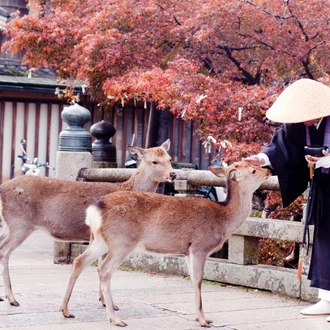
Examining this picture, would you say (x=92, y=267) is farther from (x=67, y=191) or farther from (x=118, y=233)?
(x=118, y=233)

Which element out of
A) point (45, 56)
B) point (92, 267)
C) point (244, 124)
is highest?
point (45, 56)

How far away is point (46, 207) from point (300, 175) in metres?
2.42

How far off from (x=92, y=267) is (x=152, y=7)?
492 cm

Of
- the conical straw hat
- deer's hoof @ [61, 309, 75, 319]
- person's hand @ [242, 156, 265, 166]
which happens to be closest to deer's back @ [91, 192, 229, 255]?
person's hand @ [242, 156, 265, 166]

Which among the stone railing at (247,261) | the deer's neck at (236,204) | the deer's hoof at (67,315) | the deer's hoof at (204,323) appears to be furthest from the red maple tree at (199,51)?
the deer's hoof at (67,315)

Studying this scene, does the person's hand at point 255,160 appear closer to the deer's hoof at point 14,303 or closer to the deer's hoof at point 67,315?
the deer's hoof at point 67,315

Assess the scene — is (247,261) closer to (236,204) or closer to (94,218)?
(236,204)

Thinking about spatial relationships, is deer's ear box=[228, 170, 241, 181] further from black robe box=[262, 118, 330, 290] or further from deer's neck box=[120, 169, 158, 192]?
deer's neck box=[120, 169, 158, 192]

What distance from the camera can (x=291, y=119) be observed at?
6.38 metres

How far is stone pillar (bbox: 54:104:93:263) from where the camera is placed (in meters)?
9.86

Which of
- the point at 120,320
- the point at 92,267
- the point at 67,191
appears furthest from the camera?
the point at 92,267

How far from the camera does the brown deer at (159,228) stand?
244 inches

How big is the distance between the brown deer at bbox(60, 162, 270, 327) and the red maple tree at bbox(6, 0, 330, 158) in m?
3.40

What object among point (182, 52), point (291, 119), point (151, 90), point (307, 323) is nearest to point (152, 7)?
point (182, 52)
